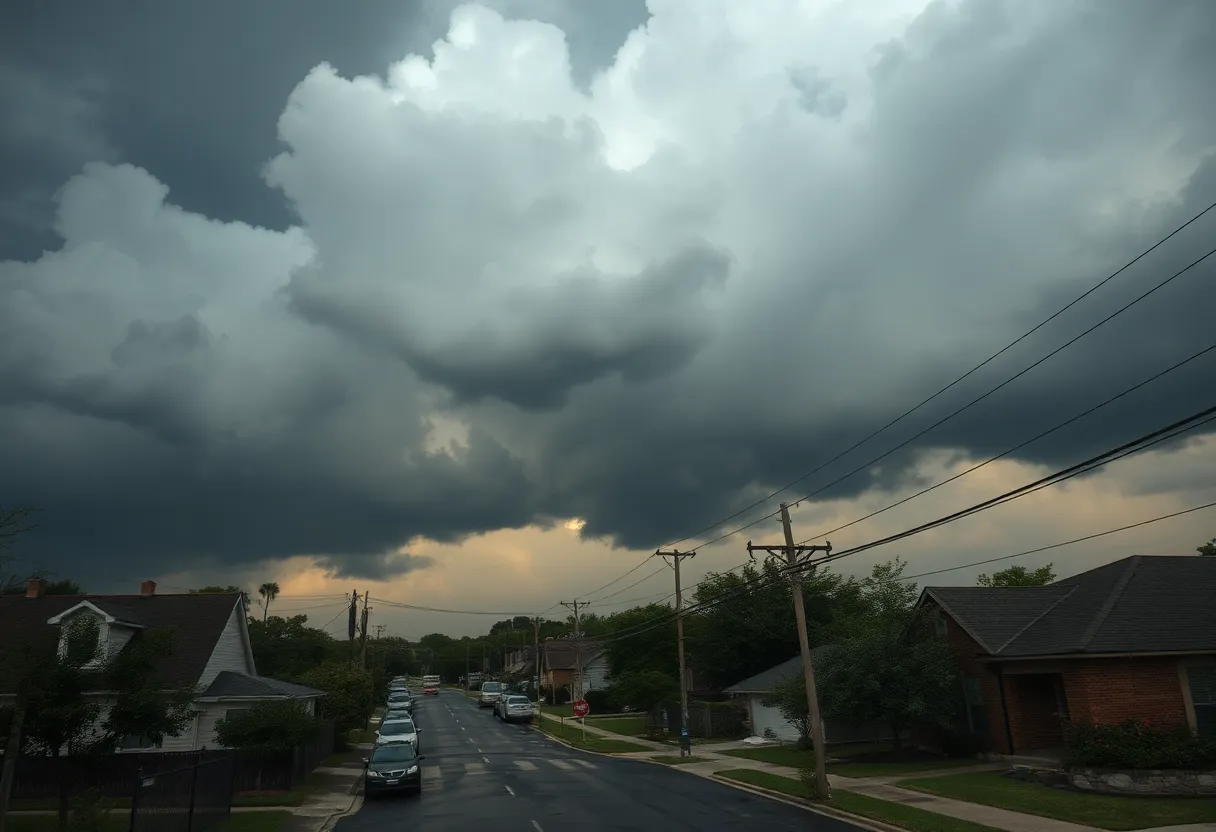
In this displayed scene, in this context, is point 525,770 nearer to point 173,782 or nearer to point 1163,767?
point 173,782

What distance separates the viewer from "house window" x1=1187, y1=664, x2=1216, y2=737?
2520 centimetres

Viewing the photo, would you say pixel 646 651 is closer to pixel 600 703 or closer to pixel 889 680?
pixel 600 703

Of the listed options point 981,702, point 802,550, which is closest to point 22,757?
point 802,550

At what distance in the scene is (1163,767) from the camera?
21781mm

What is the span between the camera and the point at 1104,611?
27.8 m

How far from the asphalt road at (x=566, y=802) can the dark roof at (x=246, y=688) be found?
253 inches

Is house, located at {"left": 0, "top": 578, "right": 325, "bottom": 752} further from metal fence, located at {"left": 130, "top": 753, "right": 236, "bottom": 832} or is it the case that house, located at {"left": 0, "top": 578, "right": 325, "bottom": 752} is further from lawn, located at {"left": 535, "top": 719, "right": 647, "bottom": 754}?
→ lawn, located at {"left": 535, "top": 719, "right": 647, "bottom": 754}

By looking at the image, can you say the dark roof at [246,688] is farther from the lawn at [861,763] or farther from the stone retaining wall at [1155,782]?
the stone retaining wall at [1155,782]

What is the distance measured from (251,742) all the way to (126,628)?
8872mm

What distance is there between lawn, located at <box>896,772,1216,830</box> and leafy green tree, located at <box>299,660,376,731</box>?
29.2 m

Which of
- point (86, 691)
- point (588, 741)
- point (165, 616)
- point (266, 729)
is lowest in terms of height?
point (588, 741)

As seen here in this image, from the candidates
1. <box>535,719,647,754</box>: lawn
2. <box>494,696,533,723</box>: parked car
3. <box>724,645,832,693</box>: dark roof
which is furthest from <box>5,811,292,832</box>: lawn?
<box>494,696,533,723</box>: parked car

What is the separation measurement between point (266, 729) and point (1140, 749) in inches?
1029

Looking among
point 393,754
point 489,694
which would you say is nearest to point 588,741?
point 393,754
